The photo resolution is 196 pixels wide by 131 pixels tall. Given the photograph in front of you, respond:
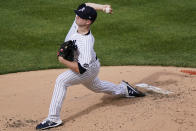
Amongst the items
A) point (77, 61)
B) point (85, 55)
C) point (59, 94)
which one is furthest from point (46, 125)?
point (85, 55)

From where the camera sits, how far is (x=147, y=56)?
9.33m

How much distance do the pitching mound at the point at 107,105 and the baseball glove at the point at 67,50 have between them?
0.92 m

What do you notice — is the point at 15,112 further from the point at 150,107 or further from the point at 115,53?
the point at 115,53

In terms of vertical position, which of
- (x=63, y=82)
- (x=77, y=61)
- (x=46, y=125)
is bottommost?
(x=46, y=125)

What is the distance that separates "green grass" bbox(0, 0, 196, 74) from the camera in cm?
915

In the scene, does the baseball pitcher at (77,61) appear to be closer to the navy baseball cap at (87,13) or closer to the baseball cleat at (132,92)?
the navy baseball cap at (87,13)

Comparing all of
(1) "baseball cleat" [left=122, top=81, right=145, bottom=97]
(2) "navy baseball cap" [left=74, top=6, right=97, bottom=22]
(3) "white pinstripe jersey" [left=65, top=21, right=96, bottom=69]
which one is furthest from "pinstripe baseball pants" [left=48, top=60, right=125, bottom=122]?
(1) "baseball cleat" [left=122, top=81, right=145, bottom=97]

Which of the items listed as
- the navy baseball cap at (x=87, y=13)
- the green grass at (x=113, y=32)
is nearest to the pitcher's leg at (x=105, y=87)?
the navy baseball cap at (x=87, y=13)

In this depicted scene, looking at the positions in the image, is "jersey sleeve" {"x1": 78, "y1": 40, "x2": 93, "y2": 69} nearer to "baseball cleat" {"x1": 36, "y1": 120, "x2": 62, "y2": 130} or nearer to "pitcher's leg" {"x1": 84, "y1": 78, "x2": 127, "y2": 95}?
"pitcher's leg" {"x1": 84, "y1": 78, "x2": 127, "y2": 95}

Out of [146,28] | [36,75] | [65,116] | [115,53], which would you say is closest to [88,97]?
[65,116]

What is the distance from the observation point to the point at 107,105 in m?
6.12

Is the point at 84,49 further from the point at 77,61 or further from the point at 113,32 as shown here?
the point at 113,32

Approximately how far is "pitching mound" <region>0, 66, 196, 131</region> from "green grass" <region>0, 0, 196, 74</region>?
88 cm

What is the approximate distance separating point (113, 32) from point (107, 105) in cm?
524
